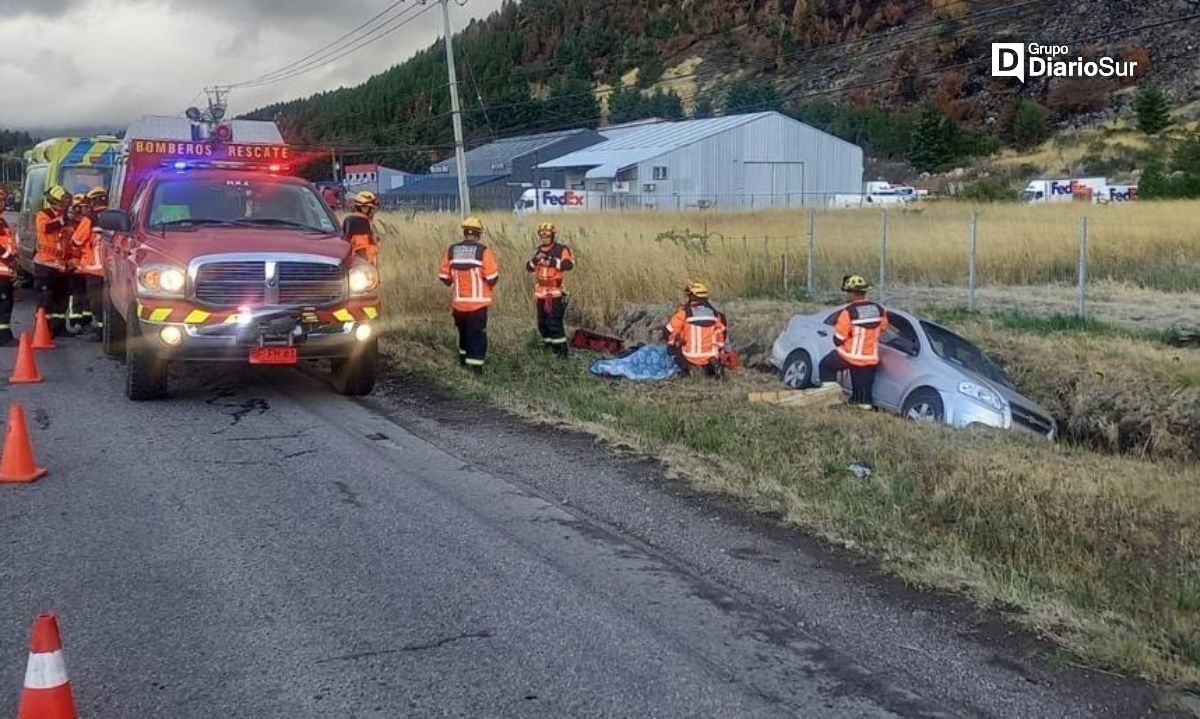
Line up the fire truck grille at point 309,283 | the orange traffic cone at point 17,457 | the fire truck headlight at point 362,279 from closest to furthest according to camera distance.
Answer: the orange traffic cone at point 17,457
the fire truck grille at point 309,283
the fire truck headlight at point 362,279

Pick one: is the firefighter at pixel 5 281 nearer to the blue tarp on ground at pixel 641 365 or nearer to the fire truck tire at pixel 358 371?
the fire truck tire at pixel 358 371

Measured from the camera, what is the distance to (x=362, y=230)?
1134 cm

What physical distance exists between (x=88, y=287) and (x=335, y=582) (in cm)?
1148

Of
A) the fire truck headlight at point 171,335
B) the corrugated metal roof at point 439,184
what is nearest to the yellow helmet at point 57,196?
the fire truck headlight at point 171,335

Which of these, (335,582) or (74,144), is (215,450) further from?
(74,144)

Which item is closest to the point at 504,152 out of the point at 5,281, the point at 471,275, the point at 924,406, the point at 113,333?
the point at 5,281

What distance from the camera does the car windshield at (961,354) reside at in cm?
1255

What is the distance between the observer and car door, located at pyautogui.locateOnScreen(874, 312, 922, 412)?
12.7 m

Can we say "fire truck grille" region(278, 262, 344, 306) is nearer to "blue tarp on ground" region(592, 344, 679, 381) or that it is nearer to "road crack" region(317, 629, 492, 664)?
"blue tarp on ground" region(592, 344, 679, 381)

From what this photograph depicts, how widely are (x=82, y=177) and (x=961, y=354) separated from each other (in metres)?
14.2

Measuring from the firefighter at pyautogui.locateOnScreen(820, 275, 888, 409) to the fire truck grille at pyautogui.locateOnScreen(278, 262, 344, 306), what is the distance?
4969mm

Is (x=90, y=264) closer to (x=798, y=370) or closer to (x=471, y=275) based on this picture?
(x=471, y=275)

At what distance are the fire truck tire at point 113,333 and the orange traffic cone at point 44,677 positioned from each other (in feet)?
32.1

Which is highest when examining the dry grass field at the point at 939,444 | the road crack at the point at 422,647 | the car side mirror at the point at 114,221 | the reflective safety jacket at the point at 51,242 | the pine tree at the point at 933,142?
the pine tree at the point at 933,142
